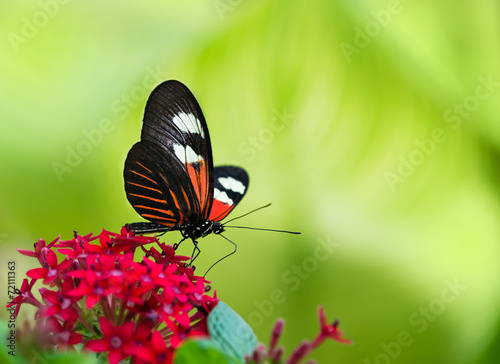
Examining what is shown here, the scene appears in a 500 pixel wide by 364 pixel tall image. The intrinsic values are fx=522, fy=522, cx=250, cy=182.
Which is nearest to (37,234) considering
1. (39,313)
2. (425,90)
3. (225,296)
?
(225,296)

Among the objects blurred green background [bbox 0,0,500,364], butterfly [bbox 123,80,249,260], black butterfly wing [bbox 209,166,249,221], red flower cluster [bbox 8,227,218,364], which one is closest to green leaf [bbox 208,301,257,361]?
red flower cluster [bbox 8,227,218,364]

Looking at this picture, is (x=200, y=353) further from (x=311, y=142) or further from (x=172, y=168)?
(x=311, y=142)

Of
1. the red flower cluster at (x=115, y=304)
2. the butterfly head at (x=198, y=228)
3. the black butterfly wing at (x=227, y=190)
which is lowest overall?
the red flower cluster at (x=115, y=304)

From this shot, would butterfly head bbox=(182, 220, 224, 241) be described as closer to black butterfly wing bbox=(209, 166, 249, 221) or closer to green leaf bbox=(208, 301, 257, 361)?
black butterfly wing bbox=(209, 166, 249, 221)

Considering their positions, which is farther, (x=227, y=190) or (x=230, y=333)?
(x=227, y=190)

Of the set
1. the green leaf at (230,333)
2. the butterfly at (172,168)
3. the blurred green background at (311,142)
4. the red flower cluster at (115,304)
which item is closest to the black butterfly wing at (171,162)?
the butterfly at (172,168)

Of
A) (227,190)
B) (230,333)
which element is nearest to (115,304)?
(230,333)

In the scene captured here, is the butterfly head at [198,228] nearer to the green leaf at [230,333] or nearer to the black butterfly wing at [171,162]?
the black butterfly wing at [171,162]

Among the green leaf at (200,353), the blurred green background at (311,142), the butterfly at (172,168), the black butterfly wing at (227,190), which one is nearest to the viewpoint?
the green leaf at (200,353)

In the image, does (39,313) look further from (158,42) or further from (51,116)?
(158,42)
